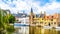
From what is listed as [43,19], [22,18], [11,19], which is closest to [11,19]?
[11,19]

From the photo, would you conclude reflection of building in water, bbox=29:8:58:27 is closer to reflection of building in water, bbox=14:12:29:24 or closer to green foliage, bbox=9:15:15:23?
reflection of building in water, bbox=14:12:29:24

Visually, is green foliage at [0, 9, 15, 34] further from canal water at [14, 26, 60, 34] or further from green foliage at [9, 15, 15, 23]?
canal water at [14, 26, 60, 34]

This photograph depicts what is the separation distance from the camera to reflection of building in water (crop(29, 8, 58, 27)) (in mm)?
2175

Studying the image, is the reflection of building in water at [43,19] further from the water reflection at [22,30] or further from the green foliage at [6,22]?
the green foliage at [6,22]

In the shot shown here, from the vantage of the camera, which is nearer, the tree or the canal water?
the canal water

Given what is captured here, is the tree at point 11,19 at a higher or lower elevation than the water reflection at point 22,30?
higher

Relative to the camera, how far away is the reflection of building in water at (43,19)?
2.18 metres

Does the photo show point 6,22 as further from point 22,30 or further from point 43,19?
point 43,19

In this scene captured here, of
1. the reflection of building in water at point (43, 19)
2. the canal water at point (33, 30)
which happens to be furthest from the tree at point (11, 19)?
the reflection of building in water at point (43, 19)

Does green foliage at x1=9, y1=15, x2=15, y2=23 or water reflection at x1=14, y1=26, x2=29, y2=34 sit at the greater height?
green foliage at x1=9, y1=15, x2=15, y2=23

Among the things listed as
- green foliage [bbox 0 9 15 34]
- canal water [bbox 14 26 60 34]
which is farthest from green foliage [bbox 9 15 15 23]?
canal water [bbox 14 26 60 34]

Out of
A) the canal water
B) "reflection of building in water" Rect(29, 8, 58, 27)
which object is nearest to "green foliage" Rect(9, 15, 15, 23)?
the canal water

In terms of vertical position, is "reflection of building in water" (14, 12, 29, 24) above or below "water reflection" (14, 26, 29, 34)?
above

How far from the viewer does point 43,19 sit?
7.25 ft
